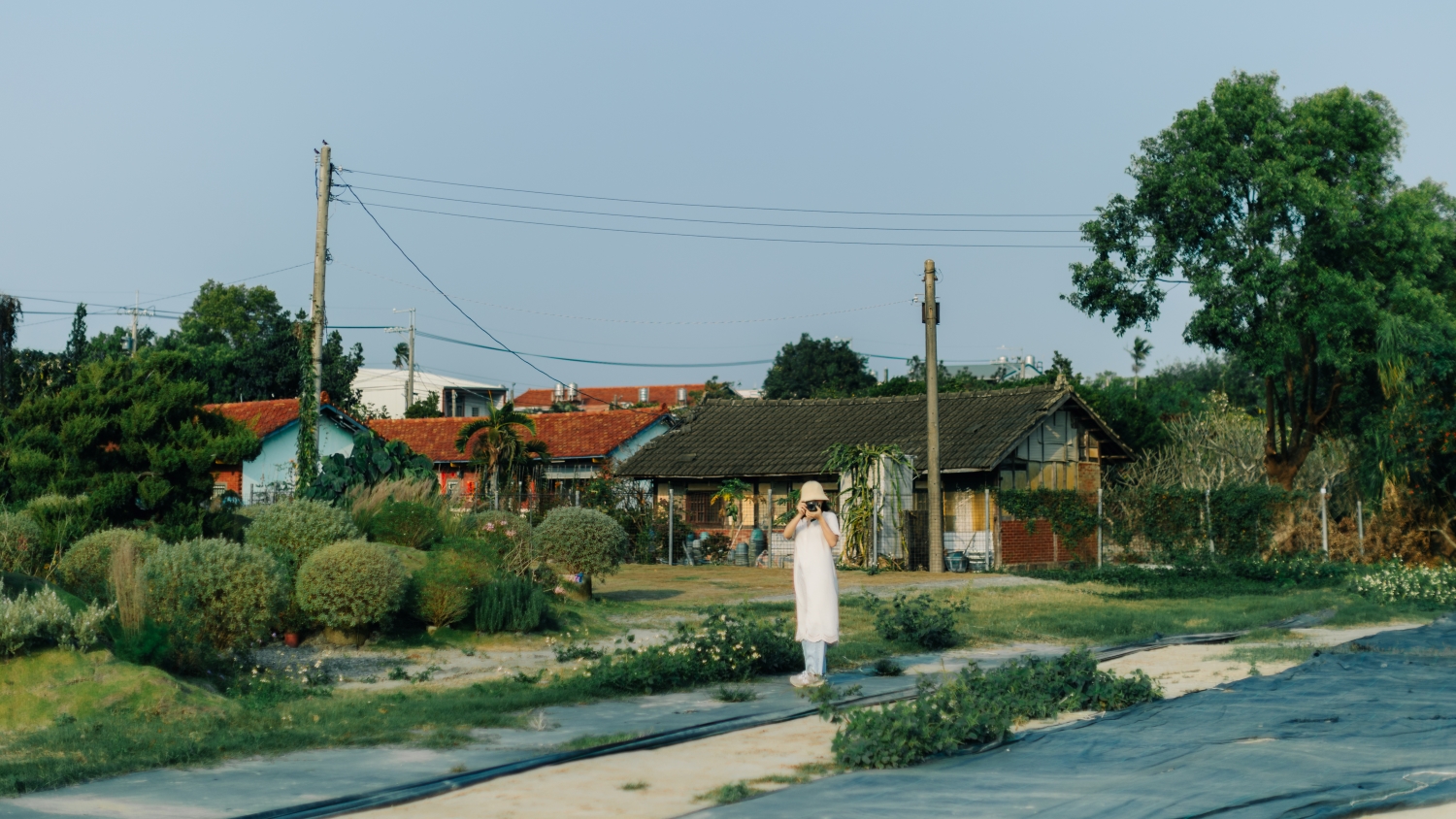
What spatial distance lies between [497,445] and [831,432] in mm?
9389

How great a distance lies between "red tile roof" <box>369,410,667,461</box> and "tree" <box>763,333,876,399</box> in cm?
3387

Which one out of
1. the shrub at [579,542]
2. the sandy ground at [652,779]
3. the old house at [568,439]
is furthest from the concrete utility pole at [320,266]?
the old house at [568,439]

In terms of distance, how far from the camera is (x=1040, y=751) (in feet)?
26.2

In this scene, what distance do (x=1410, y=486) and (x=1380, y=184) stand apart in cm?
824

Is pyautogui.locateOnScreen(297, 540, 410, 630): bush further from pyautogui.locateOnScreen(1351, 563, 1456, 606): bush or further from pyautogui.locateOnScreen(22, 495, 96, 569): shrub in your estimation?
pyautogui.locateOnScreen(1351, 563, 1456, 606): bush

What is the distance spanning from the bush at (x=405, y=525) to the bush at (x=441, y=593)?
199 centimetres

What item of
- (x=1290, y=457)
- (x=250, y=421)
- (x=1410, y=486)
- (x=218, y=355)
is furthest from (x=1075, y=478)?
(x=218, y=355)

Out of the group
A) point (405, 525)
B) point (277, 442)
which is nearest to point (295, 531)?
point (405, 525)

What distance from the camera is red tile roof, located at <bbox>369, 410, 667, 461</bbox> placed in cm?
4822

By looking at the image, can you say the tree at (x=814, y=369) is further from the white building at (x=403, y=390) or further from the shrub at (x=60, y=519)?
the shrub at (x=60, y=519)

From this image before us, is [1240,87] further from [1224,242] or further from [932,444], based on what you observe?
[932,444]

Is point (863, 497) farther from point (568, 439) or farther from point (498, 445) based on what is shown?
point (568, 439)

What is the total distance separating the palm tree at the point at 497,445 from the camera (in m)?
36.5

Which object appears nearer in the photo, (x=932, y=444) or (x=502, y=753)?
(x=502, y=753)
